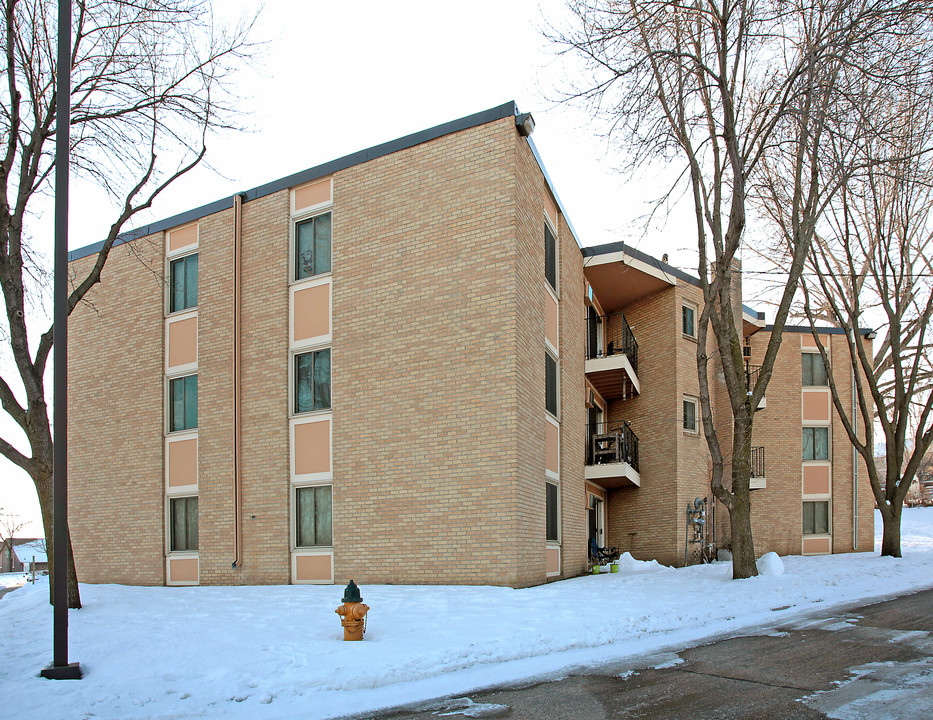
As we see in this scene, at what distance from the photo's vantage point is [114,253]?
63.3 feet

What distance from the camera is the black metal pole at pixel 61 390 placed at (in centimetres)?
677

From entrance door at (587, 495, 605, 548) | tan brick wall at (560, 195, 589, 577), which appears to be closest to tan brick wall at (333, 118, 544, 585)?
tan brick wall at (560, 195, 589, 577)

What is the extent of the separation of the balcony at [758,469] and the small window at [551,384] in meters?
11.7

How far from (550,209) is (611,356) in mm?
5322

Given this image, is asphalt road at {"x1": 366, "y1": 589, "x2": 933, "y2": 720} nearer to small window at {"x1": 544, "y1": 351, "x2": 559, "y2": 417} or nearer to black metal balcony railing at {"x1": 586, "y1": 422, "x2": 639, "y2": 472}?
small window at {"x1": 544, "y1": 351, "x2": 559, "y2": 417}

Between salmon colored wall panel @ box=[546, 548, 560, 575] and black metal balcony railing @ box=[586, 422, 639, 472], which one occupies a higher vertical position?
black metal balcony railing @ box=[586, 422, 639, 472]

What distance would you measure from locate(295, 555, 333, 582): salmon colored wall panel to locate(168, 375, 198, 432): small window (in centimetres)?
435

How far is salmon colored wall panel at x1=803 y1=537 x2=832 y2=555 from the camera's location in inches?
1063

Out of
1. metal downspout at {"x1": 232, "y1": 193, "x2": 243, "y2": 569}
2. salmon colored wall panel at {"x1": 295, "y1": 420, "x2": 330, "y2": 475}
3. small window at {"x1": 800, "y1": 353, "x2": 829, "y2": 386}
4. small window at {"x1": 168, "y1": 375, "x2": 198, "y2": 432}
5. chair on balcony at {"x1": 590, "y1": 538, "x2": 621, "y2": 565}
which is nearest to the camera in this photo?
salmon colored wall panel at {"x1": 295, "y1": 420, "x2": 330, "y2": 475}

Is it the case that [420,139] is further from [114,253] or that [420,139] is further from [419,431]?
[114,253]

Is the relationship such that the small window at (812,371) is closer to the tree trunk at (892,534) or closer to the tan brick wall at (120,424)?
the tree trunk at (892,534)

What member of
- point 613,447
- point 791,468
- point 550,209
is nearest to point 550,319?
point 550,209

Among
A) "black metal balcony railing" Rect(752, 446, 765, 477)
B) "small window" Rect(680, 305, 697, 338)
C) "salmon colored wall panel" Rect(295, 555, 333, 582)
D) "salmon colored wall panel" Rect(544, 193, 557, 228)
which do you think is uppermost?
"salmon colored wall panel" Rect(544, 193, 557, 228)

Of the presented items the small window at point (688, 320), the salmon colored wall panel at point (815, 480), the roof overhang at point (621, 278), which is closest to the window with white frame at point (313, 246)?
the roof overhang at point (621, 278)
